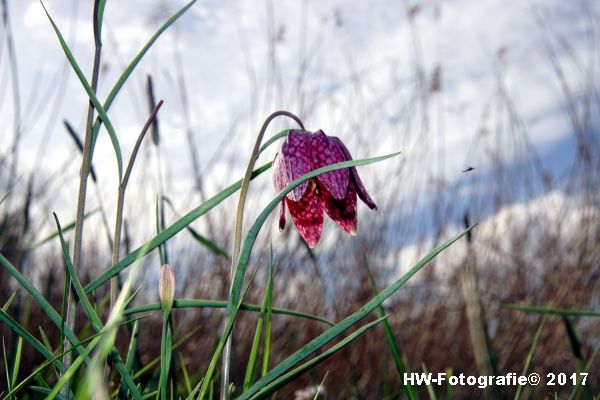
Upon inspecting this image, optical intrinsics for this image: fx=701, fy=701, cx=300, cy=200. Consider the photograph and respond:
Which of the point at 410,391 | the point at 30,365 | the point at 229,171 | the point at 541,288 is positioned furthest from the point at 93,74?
the point at 541,288

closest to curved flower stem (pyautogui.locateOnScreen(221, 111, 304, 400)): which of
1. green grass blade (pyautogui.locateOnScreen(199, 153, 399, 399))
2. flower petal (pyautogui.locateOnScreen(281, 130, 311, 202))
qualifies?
green grass blade (pyautogui.locateOnScreen(199, 153, 399, 399))

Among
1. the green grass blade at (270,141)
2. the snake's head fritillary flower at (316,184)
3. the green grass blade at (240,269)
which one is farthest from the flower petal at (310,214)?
the green grass blade at (240,269)

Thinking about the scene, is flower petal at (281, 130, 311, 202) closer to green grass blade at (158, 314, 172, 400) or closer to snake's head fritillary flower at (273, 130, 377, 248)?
snake's head fritillary flower at (273, 130, 377, 248)

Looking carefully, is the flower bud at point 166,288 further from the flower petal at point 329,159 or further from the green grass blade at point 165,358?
the flower petal at point 329,159

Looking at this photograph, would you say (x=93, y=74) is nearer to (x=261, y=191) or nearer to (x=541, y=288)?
(x=261, y=191)

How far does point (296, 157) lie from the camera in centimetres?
95

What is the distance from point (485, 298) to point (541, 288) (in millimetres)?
245

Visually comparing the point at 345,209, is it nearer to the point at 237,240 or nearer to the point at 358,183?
the point at 358,183

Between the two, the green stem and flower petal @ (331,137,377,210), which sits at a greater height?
flower petal @ (331,137,377,210)

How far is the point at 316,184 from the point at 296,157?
89 millimetres

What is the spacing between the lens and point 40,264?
10.8ft

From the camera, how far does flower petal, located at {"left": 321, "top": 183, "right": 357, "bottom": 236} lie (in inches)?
39.2

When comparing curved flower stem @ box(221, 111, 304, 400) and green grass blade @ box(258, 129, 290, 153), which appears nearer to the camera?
curved flower stem @ box(221, 111, 304, 400)

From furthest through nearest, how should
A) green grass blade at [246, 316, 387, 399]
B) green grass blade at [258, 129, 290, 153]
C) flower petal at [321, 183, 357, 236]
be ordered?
1. flower petal at [321, 183, 357, 236]
2. green grass blade at [258, 129, 290, 153]
3. green grass blade at [246, 316, 387, 399]
